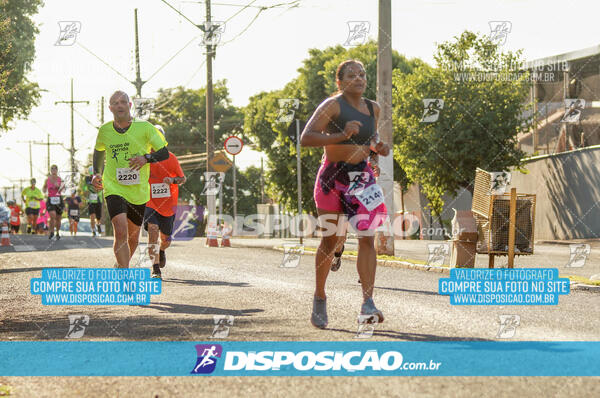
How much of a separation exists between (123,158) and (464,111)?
23.2 meters

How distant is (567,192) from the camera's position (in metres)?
28.7

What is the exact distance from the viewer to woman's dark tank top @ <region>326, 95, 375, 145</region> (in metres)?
5.73

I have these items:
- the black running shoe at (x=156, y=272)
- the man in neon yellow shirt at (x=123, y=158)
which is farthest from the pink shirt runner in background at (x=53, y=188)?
the man in neon yellow shirt at (x=123, y=158)

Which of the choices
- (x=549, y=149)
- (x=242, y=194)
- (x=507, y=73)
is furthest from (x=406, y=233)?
(x=242, y=194)

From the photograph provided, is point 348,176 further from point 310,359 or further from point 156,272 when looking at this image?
point 156,272

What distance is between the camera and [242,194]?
2653 inches

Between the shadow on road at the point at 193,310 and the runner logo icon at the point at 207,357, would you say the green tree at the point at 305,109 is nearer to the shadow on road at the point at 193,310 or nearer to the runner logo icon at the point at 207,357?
the shadow on road at the point at 193,310

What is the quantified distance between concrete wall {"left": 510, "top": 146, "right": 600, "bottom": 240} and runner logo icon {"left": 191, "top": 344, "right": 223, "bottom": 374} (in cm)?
2359

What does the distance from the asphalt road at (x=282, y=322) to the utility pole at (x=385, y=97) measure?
127 inches

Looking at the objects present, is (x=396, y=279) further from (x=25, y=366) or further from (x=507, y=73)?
(x=507, y=73)

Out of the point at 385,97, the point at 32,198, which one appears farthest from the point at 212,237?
the point at 32,198

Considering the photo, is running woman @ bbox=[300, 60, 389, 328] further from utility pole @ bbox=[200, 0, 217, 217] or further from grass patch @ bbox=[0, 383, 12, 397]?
utility pole @ bbox=[200, 0, 217, 217]

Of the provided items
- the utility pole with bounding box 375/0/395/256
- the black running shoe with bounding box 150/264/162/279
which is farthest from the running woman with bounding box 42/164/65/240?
the black running shoe with bounding box 150/264/162/279

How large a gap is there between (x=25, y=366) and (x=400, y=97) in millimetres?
27400
